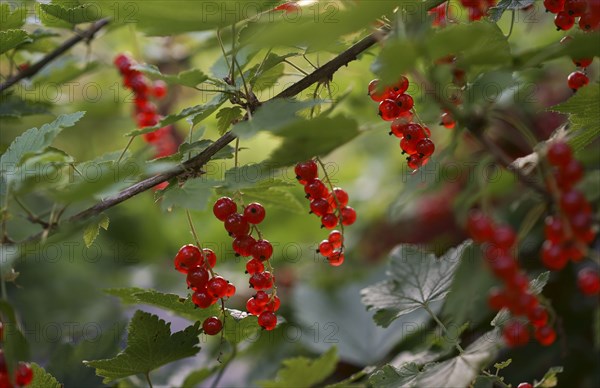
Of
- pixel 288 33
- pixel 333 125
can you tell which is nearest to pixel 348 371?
pixel 333 125

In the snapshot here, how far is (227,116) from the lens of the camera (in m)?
1.04

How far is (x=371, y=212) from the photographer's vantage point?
242 cm

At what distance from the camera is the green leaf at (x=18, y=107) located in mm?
1303

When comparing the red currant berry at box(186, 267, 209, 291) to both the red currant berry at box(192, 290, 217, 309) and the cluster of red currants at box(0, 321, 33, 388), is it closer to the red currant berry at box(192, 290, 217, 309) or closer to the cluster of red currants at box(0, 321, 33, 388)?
the red currant berry at box(192, 290, 217, 309)

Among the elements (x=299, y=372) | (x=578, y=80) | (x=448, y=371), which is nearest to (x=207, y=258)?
(x=299, y=372)

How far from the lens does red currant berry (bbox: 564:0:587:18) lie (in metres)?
0.97

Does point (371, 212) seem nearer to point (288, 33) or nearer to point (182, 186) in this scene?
point (182, 186)

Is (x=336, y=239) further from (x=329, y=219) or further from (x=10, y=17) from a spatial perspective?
(x=10, y=17)

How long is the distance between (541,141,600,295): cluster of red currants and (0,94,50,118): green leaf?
3.28ft

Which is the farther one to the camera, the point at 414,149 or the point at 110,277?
the point at 110,277

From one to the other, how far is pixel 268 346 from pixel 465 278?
1087mm

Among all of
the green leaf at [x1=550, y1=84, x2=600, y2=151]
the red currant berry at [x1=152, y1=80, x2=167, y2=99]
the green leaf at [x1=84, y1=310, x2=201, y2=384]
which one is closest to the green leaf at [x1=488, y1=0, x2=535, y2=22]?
the green leaf at [x1=550, y1=84, x2=600, y2=151]

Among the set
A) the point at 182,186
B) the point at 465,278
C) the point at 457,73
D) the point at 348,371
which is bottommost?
the point at 348,371

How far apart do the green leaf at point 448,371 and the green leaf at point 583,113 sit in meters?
0.31
